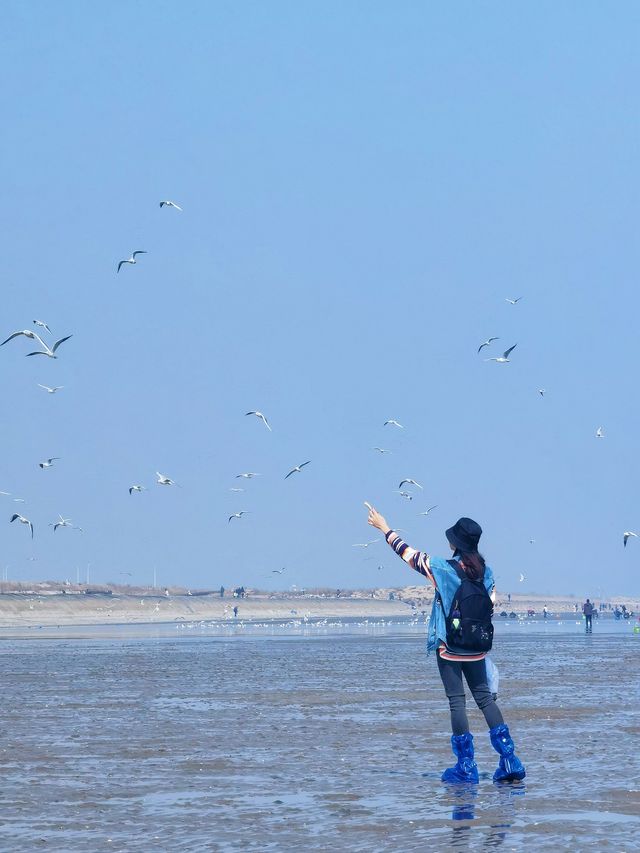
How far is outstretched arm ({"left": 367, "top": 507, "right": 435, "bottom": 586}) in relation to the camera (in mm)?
11969

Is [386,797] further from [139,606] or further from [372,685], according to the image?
[139,606]

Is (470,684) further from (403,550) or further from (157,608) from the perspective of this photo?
(157,608)

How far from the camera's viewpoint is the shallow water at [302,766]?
352 inches

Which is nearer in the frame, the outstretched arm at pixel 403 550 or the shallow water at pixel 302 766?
the shallow water at pixel 302 766

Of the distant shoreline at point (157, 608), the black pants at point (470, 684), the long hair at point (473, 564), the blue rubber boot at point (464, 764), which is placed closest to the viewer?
the blue rubber boot at point (464, 764)

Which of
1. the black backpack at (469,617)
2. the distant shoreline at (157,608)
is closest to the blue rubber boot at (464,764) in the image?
the black backpack at (469,617)

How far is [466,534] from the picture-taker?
1188 centimetres

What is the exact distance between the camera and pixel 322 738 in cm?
1434

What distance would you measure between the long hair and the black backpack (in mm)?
31

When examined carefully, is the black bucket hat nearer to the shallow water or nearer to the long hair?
the long hair

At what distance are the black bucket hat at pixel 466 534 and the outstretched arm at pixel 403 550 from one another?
1.03 feet

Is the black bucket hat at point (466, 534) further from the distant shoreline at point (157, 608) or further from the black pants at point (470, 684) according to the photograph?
the distant shoreline at point (157, 608)

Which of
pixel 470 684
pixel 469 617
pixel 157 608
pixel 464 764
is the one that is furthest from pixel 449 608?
pixel 157 608

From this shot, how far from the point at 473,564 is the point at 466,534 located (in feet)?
0.86
